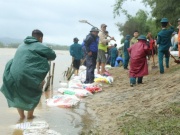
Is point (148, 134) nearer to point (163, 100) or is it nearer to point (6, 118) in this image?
point (163, 100)

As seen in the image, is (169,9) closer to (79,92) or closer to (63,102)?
(79,92)

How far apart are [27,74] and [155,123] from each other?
90.8 inches

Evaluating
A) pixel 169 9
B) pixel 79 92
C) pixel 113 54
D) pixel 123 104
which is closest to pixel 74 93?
pixel 79 92

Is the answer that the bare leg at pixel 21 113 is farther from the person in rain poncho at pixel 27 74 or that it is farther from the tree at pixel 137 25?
the tree at pixel 137 25

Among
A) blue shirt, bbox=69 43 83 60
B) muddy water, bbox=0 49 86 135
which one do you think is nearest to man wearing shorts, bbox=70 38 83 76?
blue shirt, bbox=69 43 83 60

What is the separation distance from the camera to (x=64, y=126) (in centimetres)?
635

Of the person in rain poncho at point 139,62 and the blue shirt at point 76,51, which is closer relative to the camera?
the person in rain poncho at point 139,62

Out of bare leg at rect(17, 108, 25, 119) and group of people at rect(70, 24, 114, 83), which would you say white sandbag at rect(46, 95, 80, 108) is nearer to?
bare leg at rect(17, 108, 25, 119)

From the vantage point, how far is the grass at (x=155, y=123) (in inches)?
195

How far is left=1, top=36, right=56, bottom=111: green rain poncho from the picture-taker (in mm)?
6297

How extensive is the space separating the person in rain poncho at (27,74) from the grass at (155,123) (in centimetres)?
157

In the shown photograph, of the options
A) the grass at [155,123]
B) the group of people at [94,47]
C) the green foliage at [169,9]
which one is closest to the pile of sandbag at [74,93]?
the group of people at [94,47]

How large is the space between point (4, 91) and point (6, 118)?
0.80 m

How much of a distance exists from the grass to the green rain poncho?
1576 millimetres
